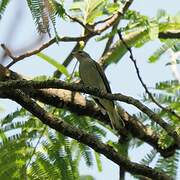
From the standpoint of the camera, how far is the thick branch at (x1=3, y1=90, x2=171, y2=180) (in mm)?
3146

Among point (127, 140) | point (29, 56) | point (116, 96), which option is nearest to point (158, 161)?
point (127, 140)

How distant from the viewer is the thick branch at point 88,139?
3146mm

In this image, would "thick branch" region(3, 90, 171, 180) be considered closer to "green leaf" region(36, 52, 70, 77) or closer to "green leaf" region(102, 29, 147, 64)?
"green leaf" region(36, 52, 70, 77)

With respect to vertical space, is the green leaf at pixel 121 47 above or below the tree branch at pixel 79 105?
above

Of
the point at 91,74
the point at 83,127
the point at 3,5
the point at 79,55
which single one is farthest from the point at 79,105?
the point at 91,74

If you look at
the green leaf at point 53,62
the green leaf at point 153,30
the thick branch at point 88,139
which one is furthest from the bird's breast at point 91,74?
the thick branch at point 88,139

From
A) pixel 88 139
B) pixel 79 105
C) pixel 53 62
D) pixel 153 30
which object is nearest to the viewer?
pixel 88 139

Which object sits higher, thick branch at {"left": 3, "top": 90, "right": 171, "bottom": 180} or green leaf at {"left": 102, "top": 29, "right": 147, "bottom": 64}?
green leaf at {"left": 102, "top": 29, "right": 147, "bottom": 64}

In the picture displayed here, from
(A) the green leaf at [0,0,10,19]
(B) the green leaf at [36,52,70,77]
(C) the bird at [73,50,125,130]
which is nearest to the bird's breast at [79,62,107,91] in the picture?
(C) the bird at [73,50,125,130]

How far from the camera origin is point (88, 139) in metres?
3.36

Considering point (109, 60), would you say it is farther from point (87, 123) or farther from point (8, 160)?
→ point (8, 160)

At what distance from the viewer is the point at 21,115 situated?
4.03 m

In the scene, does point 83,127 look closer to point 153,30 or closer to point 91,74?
point 153,30

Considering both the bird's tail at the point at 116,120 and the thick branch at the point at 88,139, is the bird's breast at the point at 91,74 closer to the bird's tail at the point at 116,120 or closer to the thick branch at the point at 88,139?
the bird's tail at the point at 116,120
